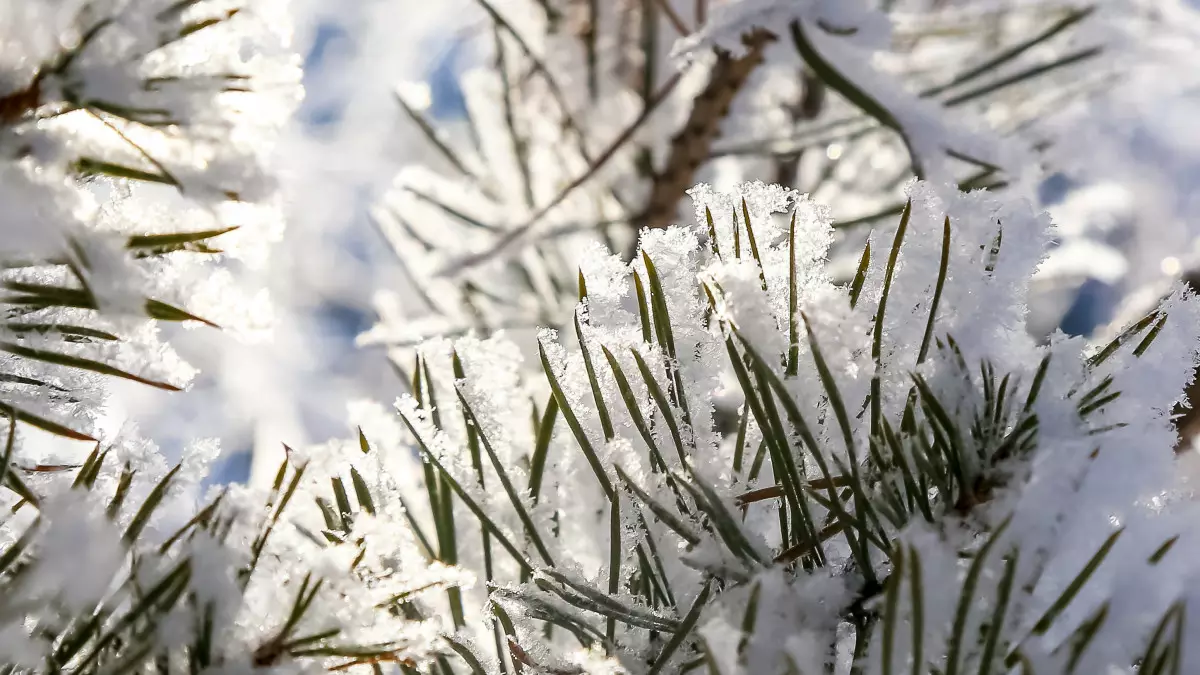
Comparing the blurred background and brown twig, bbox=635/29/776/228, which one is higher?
the blurred background

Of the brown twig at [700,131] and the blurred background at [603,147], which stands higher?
the blurred background at [603,147]

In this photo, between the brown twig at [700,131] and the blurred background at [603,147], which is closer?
the brown twig at [700,131]

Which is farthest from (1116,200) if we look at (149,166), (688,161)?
(149,166)

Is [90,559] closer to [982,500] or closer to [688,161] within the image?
[982,500]
